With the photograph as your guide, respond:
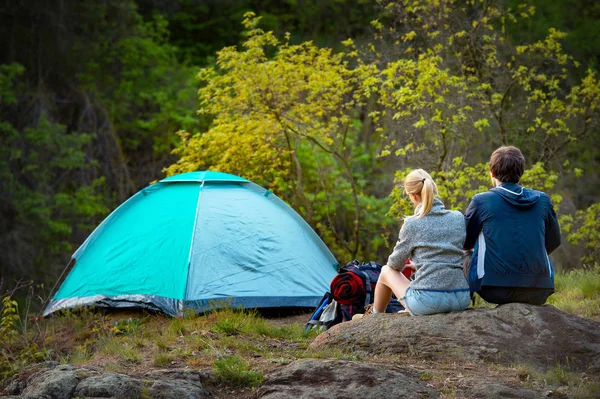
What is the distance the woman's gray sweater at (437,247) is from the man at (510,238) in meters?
0.11

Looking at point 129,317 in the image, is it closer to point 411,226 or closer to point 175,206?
point 175,206

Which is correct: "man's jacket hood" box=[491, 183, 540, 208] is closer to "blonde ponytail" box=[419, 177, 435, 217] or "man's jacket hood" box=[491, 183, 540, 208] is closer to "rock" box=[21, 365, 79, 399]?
"blonde ponytail" box=[419, 177, 435, 217]

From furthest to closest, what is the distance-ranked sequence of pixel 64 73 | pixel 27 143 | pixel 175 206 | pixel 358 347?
pixel 64 73
pixel 27 143
pixel 175 206
pixel 358 347

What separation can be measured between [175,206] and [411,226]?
3.85 meters

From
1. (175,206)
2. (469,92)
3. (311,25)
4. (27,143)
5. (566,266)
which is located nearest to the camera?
(175,206)

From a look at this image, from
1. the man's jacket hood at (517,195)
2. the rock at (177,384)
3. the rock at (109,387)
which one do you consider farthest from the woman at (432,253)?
the rock at (109,387)

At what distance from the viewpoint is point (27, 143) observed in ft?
51.7

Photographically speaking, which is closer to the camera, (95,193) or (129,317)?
(129,317)

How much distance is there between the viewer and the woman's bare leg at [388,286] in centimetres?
569

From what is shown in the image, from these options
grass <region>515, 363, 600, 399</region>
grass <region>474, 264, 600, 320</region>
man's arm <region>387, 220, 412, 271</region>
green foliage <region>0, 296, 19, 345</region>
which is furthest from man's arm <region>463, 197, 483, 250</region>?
green foliage <region>0, 296, 19, 345</region>

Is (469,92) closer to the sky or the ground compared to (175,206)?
closer to the sky

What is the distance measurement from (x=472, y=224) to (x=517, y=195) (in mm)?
364

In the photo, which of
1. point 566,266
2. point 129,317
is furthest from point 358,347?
point 566,266

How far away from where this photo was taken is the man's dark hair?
555cm
